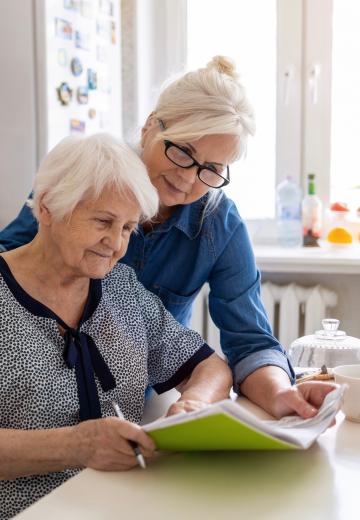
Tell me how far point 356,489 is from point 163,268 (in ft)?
2.62

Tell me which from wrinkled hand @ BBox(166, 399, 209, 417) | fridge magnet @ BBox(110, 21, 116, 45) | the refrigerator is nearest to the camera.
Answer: wrinkled hand @ BBox(166, 399, 209, 417)

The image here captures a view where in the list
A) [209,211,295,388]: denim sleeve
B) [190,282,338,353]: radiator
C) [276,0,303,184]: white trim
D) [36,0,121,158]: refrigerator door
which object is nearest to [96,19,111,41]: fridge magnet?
[36,0,121,158]: refrigerator door

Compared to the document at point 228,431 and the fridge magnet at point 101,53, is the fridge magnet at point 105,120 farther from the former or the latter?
the document at point 228,431

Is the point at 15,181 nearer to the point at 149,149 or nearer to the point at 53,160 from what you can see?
the point at 149,149

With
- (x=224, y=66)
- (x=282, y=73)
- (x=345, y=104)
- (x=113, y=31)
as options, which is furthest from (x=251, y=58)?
(x=224, y=66)

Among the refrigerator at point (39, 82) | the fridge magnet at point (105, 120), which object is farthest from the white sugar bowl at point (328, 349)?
the fridge magnet at point (105, 120)

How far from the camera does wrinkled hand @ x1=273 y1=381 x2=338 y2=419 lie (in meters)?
1.10

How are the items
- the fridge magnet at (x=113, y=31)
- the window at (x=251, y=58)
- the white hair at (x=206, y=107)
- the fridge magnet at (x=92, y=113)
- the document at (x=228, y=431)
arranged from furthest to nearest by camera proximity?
the window at (x=251, y=58) → the fridge magnet at (x=113, y=31) → the fridge magnet at (x=92, y=113) → the white hair at (x=206, y=107) → the document at (x=228, y=431)

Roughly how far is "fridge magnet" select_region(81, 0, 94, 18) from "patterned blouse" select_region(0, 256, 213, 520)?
1.47 meters

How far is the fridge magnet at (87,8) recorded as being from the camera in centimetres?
246

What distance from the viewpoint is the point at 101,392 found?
1191mm

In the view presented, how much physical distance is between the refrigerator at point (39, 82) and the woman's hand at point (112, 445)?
1562 mm

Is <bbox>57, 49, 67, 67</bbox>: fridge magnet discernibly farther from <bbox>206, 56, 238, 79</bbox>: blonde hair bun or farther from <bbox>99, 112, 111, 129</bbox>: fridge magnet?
<bbox>206, 56, 238, 79</bbox>: blonde hair bun

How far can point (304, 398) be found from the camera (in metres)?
1.13
